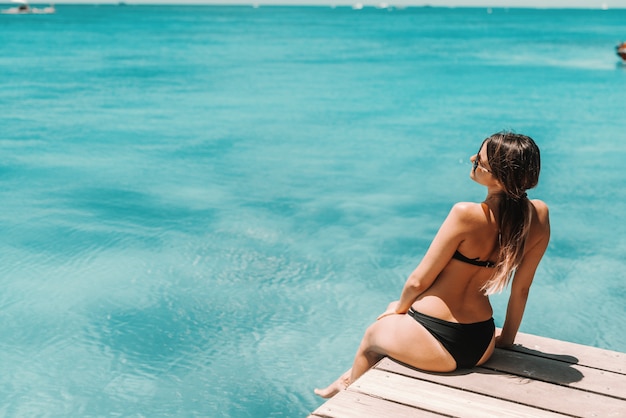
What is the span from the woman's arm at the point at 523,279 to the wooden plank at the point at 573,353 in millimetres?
103

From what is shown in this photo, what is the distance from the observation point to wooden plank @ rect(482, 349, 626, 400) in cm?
335

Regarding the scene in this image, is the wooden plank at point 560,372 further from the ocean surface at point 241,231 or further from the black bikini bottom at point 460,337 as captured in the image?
the ocean surface at point 241,231

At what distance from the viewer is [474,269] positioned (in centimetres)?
336

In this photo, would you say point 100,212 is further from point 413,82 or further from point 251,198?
point 413,82

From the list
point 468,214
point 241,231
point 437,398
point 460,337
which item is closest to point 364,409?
point 437,398

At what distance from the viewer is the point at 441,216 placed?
10000mm

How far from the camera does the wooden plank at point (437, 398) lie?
10.0 ft

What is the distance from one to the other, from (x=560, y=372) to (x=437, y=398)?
0.73 m

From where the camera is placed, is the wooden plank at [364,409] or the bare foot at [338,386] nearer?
the wooden plank at [364,409]

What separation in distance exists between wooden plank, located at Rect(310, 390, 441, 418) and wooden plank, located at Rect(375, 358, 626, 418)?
0.31 metres

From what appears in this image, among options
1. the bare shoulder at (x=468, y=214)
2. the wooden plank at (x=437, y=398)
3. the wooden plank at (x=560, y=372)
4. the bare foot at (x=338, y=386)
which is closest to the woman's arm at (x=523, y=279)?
the wooden plank at (x=560, y=372)

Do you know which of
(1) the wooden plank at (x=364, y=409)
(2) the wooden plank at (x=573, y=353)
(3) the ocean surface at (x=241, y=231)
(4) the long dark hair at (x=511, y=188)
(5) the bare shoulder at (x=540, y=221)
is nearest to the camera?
(1) the wooden plank at (x=364, y=409)

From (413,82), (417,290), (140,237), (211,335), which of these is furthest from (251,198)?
(413,82)

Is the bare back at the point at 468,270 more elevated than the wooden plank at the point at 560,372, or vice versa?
the bare back at the point at 468,270
